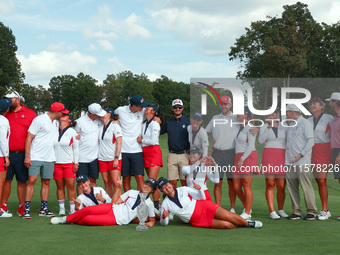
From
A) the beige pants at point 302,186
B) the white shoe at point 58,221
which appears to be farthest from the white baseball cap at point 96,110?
the beige pants at point 302,186

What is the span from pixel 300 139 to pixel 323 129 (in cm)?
46

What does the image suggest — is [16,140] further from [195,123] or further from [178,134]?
[195,123]

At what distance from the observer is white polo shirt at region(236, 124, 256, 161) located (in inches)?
332

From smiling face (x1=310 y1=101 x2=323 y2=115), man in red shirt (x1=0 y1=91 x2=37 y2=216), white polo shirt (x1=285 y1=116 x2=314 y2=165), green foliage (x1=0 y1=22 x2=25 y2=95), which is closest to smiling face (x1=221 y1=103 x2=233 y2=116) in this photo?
white polo shirt (x1=285 y1=116 x2=314 y2=165)

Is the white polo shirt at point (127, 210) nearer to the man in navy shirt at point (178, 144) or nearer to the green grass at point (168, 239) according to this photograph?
the green grass at point (168, 239)

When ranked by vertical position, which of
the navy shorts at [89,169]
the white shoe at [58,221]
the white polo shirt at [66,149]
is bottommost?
the white shoe at [58,221]

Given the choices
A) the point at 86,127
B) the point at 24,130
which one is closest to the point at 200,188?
the point at 86,127

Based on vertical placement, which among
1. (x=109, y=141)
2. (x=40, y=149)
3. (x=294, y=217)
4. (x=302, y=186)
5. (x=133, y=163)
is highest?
(x=109, y=141)

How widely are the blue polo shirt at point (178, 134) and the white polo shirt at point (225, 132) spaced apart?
574 mm

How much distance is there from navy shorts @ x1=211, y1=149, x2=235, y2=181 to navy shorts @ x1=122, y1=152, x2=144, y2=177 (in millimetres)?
1474

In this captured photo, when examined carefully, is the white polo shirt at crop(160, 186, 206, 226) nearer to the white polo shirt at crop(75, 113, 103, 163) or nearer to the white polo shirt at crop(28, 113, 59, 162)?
the white polo shirt at crop(75, 113, 103, 163)

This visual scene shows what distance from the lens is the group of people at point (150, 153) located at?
8156 mm

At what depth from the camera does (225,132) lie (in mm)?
8664

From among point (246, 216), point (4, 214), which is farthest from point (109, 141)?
point (246, 216)
